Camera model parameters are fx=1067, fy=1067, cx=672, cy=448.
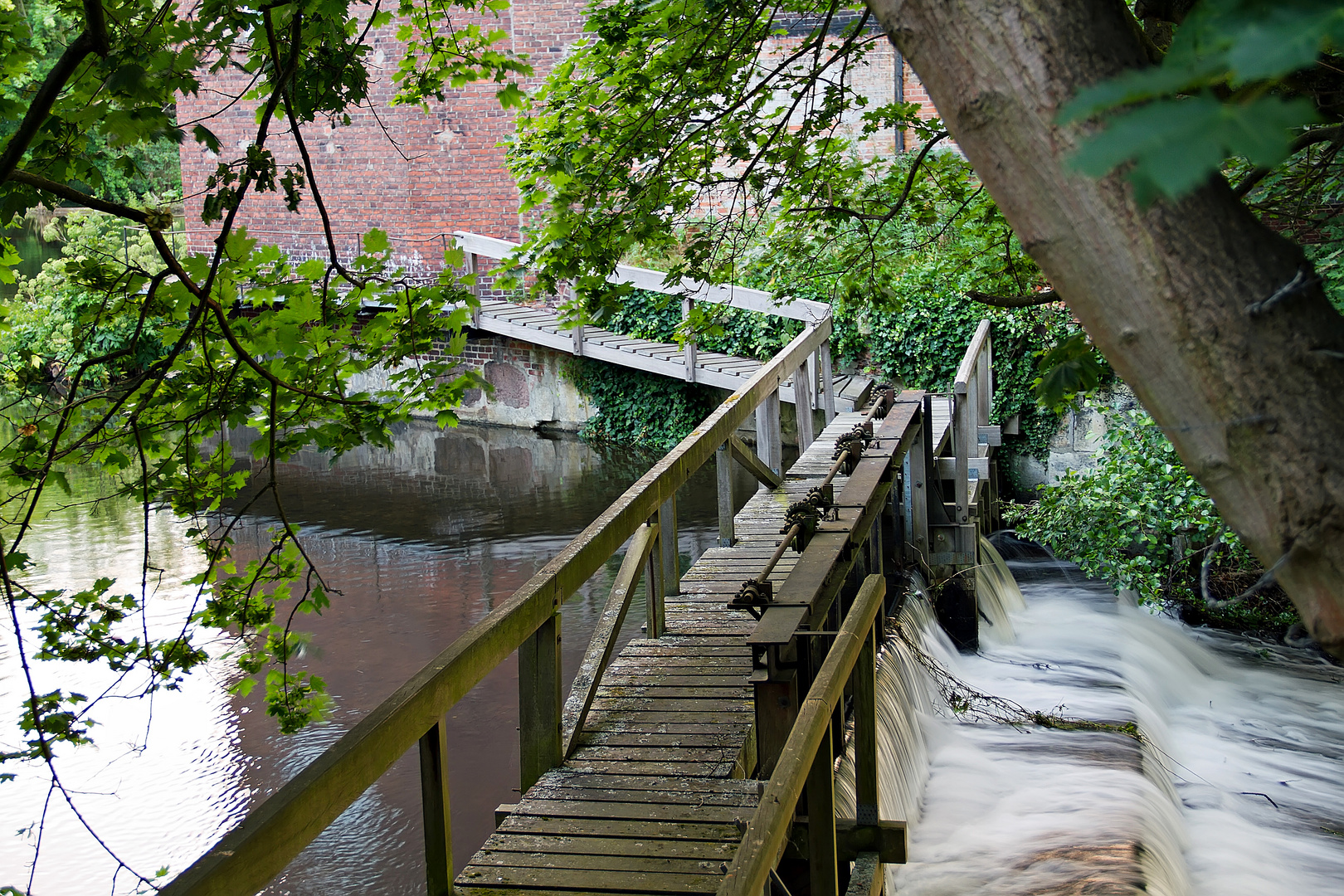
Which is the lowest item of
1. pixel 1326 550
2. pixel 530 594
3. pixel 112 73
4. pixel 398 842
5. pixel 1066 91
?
pixel 398 842

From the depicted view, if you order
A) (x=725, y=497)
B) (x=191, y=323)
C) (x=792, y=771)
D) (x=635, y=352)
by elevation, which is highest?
(x=635, y=352)

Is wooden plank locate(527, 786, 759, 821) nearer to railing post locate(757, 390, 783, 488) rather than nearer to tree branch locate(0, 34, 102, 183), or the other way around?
tree branch locate(0, 34, 102, 183)

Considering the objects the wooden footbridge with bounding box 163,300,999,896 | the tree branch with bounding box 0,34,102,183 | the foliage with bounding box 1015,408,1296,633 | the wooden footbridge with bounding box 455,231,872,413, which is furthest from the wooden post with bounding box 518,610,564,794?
the foliage with bounding box 1015,408,1296,633

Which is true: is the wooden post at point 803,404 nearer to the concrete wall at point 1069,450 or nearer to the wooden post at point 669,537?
the wooden post at point 669,537

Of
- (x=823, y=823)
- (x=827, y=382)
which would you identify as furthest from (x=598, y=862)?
(x=827, y=382)

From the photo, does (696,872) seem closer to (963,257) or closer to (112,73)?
(112,73)

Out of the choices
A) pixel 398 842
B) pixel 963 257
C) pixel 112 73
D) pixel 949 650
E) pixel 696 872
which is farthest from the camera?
pixel 949 650

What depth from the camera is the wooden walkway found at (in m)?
2.93

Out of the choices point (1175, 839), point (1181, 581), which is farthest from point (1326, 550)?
point (1181, 581)

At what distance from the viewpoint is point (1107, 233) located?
1.20 metres

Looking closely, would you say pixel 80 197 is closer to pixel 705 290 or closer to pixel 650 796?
pixel 650 796

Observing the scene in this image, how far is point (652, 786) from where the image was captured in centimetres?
343

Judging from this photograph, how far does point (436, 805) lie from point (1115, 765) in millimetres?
4355

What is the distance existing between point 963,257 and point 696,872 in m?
3.24
